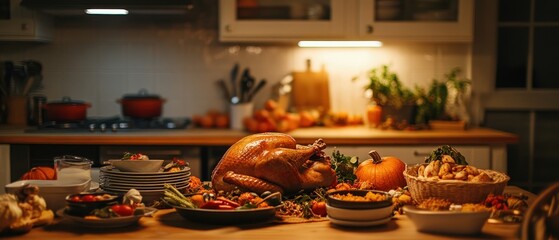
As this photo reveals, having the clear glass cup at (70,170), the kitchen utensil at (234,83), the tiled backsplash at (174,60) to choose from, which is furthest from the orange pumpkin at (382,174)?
the tiled backsplash at (174,60)

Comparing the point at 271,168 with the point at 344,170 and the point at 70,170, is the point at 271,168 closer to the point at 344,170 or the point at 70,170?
the point at 344,170

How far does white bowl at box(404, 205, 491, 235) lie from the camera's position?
1.91m

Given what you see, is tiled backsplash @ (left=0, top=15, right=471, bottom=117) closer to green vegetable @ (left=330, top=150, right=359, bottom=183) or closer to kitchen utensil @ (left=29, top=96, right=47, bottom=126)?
kitchen utensil @ (left=29, top=96, right=47, bottom=126)

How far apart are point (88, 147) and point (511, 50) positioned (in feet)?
9.18

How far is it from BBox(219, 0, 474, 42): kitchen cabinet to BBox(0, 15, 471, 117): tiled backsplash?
15.2 inches

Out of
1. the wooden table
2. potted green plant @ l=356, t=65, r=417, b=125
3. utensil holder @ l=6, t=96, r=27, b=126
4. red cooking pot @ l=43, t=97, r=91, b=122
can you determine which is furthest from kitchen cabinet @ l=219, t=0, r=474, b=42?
the wooden table

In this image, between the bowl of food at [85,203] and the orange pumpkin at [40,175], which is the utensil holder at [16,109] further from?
the bowl of food at [85,203]

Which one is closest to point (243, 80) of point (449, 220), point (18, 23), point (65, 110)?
point (65, 110)

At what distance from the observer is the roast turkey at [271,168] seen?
7.41 feet

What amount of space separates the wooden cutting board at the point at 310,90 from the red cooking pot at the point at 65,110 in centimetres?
139

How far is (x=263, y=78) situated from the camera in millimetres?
4875

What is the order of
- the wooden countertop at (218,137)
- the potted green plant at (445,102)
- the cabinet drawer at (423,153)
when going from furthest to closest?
the potted green plant at (445,102), the cabinet drawer at (423,153), the wooden countertop at (218,137)

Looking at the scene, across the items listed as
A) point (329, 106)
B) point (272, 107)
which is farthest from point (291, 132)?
point (329, 106)

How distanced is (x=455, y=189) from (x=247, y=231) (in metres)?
0.63
